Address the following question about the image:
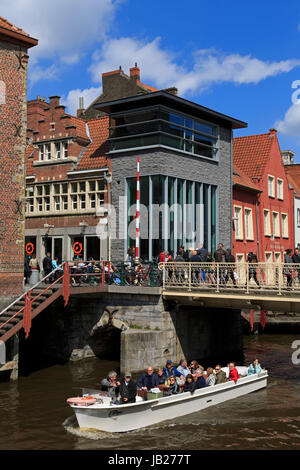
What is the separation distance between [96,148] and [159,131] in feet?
16.9

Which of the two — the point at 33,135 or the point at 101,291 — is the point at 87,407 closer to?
the point at 101,291

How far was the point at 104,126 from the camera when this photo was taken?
29594 millimetres

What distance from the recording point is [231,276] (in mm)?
19219

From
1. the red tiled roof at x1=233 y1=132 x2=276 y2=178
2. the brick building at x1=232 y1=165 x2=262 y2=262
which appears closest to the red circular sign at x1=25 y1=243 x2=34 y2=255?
the brick building at x1=232 y1=165 x2=262 y2=262

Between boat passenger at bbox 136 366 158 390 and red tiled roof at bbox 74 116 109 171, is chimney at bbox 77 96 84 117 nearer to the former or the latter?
red tiled roof at bbox 74 116 109 171

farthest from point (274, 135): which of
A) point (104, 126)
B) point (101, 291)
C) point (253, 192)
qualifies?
point (101, 291)

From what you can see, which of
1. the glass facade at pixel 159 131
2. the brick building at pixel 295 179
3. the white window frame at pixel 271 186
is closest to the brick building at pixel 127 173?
the glass facade at pixel 159 131

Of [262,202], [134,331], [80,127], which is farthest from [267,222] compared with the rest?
[134,331]

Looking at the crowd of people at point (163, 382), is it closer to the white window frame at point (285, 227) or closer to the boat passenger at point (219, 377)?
the boat passenger at point (219, 377)

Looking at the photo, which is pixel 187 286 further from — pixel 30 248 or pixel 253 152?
pixel 253 152

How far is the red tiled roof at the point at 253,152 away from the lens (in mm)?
35906

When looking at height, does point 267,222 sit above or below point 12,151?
below

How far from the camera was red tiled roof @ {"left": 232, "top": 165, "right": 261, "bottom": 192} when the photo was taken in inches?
1248
